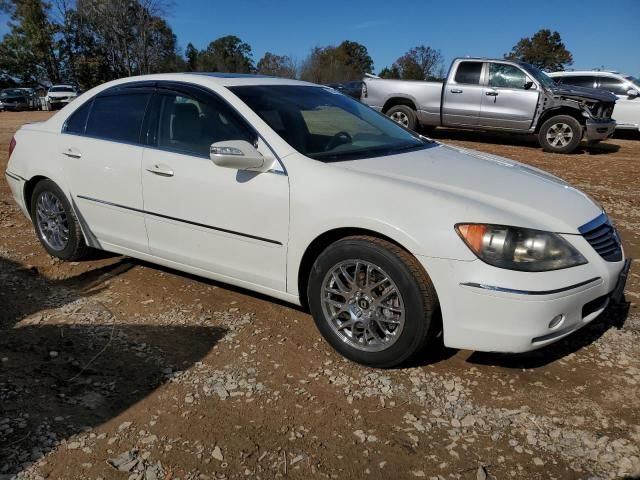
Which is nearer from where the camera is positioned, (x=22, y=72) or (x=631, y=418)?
(x=631, y=418)

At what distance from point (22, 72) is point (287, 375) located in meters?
56.0

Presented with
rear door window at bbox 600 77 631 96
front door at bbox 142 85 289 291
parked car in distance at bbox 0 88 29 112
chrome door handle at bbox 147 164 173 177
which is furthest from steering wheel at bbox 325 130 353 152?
parked car in distance at bbox 0 88 29 112

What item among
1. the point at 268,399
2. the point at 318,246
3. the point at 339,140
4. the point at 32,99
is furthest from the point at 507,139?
the point at 32,99

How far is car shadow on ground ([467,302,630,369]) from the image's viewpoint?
3213mm

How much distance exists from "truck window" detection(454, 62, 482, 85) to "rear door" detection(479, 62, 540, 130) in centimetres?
25

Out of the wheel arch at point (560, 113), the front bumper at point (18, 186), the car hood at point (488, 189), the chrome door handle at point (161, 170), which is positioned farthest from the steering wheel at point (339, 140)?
the wheel arch at point (560, 113)

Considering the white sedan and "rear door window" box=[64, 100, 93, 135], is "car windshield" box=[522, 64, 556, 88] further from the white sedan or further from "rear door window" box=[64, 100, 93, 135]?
"rear door window" box=[64, 100, 93, 135]

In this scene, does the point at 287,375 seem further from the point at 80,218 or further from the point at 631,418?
the point at 80,218

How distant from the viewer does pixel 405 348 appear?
9.63 feet

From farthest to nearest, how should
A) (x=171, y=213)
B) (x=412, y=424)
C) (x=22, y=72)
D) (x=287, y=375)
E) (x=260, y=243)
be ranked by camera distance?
(x=22, y=72) < (x=171, y=213) < (x=260, y=243) < (x=287, y=375) < (x=412, y=424)

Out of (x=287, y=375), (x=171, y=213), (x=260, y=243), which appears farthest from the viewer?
(x=171, y=213)

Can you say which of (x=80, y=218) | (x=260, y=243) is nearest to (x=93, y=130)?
(x=80, y=218)

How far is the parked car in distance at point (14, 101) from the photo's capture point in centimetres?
3197

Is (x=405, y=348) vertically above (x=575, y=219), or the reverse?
(x=575, y=219)
